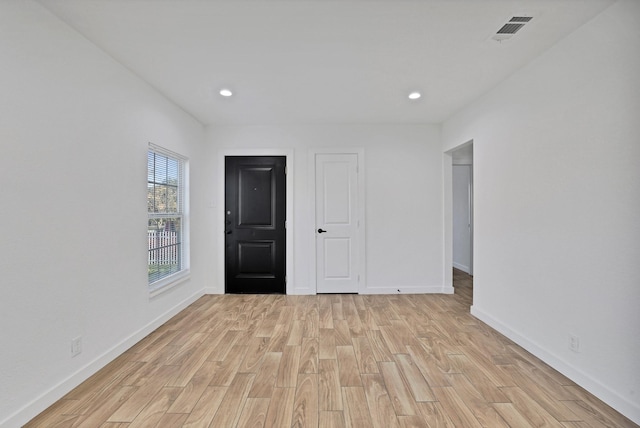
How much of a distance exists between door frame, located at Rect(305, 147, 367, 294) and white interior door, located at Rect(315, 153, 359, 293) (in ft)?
A: 0.16

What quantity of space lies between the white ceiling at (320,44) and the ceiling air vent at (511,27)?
0.14 feet

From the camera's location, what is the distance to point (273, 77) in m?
2.92

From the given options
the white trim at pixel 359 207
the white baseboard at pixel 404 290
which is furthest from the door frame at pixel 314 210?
the white baseboard at pixel 404 290

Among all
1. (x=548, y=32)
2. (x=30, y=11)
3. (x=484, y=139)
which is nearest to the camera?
(x=30, y=11)

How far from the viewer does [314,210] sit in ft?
14.8

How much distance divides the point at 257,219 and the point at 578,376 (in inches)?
148

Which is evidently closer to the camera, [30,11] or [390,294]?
[30,11]

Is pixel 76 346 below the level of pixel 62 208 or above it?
below

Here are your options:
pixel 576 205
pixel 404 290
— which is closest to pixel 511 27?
pixel 576 205

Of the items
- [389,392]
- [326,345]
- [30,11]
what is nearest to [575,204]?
[389,392]

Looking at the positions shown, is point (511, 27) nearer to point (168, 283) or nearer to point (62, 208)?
point (62, 208)

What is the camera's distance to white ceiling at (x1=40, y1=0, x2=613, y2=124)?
1.95 metres

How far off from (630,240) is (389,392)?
1.74m

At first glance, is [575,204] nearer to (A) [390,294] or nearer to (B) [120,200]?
(A) [390,294]
